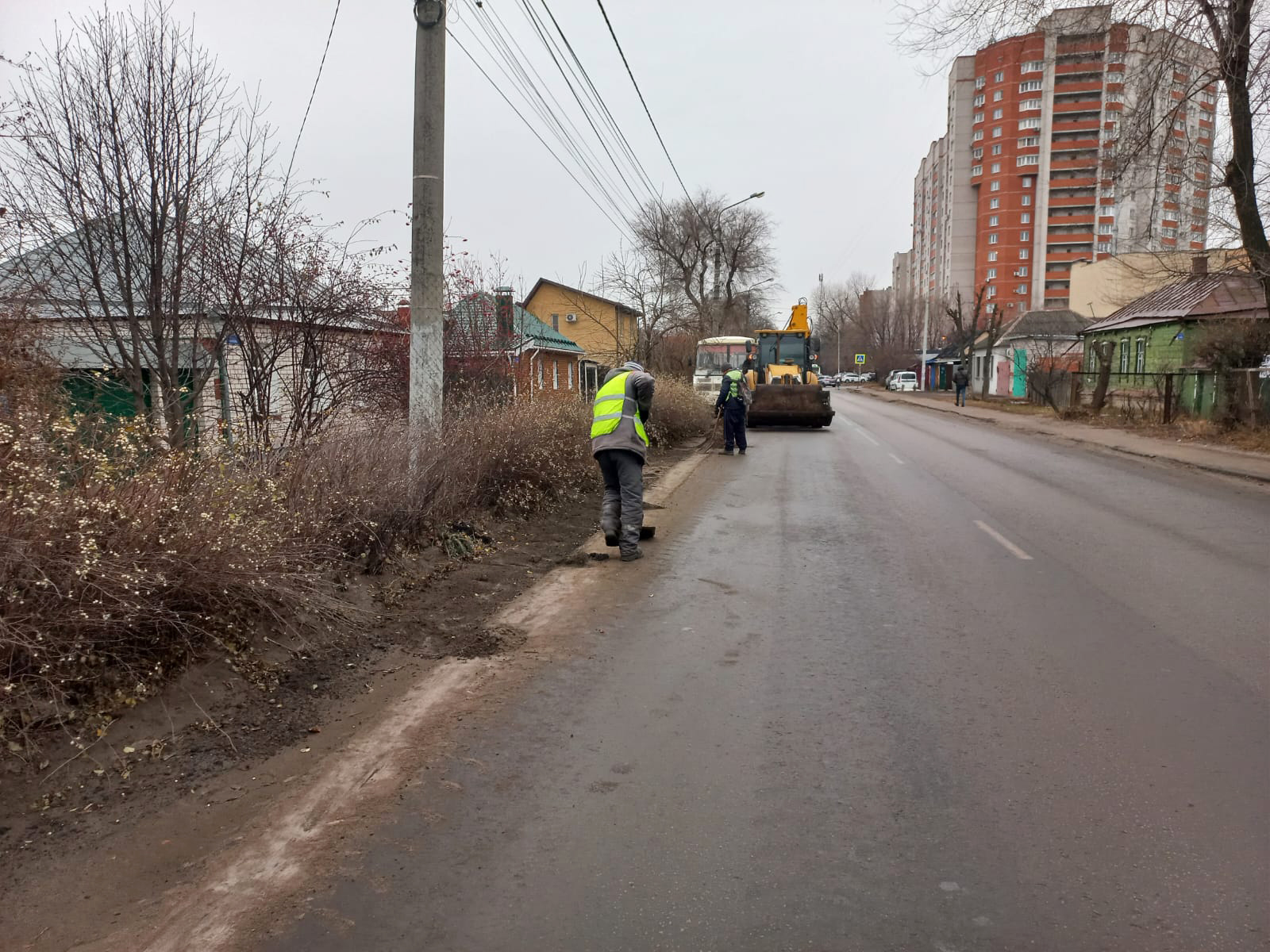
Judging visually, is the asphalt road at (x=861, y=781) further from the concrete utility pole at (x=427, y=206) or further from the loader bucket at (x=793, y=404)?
the loader bucket at (x=793, y=404)

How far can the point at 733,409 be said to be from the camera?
17.5 m

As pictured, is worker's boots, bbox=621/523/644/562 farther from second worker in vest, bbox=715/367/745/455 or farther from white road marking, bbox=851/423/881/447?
white road marking, bbox=851/423/881/447

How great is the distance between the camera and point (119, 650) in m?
3.95

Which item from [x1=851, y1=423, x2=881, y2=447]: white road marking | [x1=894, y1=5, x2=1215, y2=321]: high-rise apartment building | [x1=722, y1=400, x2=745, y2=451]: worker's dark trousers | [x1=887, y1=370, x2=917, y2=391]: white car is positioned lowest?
[x1=851, y1=423, x2=881, y2=447]: white road marking

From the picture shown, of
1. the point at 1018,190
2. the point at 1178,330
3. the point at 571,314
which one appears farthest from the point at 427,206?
the point at 1018,190

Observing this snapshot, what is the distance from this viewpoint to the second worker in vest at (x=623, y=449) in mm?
7867

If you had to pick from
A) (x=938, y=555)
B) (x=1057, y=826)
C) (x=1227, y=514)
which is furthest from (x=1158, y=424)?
(x=1057, y=826)

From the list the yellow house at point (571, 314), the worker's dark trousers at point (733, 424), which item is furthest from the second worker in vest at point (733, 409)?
the yellow house at point (571, 314)

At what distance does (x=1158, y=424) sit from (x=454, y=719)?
22.6m

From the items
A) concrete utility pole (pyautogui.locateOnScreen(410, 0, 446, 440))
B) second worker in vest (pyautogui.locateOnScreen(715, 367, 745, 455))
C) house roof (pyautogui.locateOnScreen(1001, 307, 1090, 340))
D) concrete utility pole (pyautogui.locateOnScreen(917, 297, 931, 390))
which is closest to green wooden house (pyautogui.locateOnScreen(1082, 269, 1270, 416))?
second worker in vest (pyautogui.locateOnScreen(715, 367, 745, 455))

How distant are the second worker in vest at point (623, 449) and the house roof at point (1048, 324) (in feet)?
140

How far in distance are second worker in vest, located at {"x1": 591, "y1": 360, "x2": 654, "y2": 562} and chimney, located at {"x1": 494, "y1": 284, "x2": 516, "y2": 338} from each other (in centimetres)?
704

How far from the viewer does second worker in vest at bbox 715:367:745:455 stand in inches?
687

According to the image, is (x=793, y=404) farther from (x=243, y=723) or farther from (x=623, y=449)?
(x=243, y=723)
